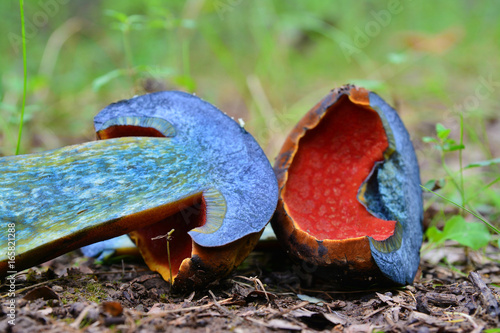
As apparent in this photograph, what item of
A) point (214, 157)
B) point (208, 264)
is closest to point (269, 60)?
point (214, 157)

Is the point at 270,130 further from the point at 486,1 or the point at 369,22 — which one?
the point at 486,1

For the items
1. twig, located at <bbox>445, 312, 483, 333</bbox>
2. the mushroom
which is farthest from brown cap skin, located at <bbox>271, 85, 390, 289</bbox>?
twig, located at <bbox>445, 312, 483, 333</bbox>

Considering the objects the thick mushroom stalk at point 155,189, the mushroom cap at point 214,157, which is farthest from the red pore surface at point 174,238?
the mushroom cap at point 214,157

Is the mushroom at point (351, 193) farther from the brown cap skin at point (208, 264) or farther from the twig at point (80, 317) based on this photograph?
the twig at point (80, 317)

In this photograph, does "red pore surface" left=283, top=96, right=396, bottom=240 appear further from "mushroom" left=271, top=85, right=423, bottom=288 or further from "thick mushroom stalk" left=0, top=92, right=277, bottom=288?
"thick mushroom stalk" left=0, top=92, right=277, bottom=288

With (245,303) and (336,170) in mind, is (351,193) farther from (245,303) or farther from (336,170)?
(245,303)
